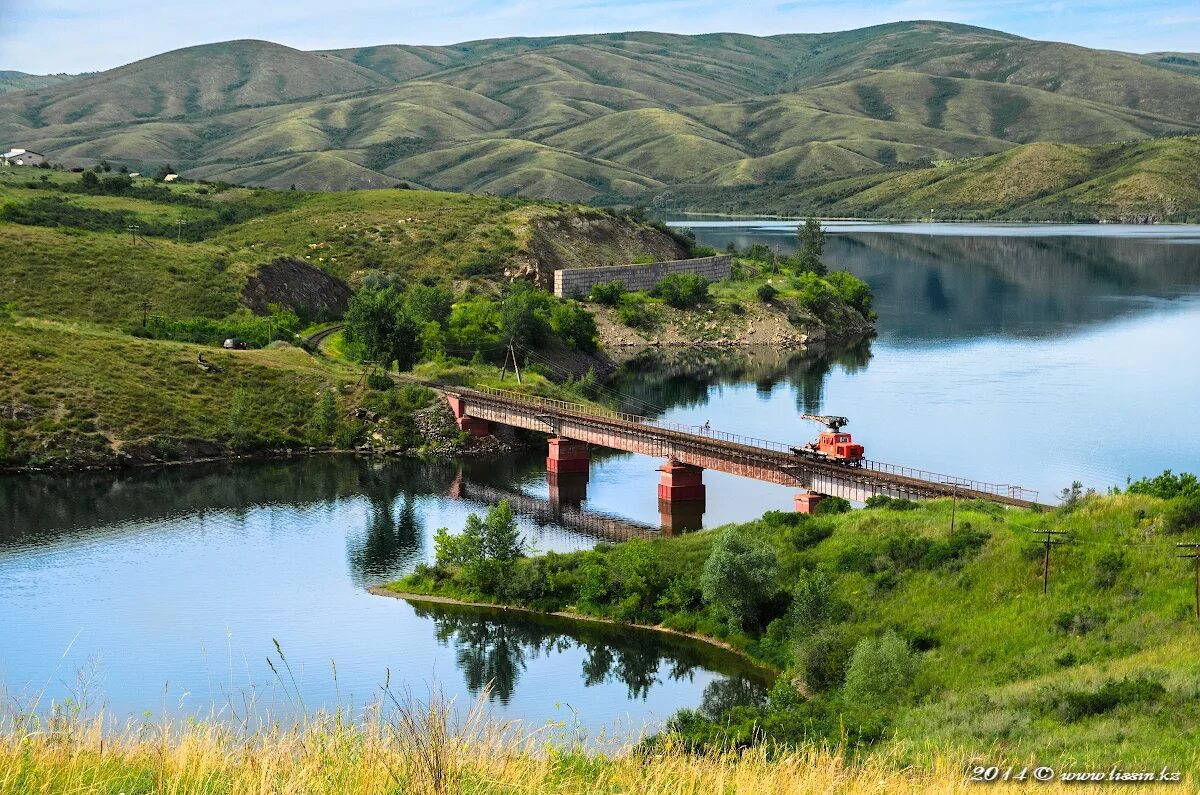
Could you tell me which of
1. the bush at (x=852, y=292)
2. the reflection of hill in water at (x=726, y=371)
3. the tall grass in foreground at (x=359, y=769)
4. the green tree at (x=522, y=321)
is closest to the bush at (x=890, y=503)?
the tall grass in foreground at (x=359, y=769)

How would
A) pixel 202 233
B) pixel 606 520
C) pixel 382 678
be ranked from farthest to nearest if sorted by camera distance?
pixel 202 233
pixel 606 520
pixel 382 678

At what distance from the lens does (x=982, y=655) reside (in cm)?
3925

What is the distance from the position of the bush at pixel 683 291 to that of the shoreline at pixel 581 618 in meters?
90.0

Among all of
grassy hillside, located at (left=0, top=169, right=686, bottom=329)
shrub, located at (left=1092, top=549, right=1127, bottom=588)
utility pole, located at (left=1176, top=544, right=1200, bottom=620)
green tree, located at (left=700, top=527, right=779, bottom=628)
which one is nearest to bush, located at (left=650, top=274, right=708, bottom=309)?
grassy hillside, located at (left=0, top=169, right=686, bottom=329)

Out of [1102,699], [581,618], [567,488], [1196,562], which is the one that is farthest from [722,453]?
[1102,699]

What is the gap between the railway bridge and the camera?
60.8 m

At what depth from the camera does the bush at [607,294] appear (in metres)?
139

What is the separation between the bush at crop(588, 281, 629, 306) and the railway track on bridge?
43.0 m

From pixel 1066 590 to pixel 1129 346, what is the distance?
8964cm

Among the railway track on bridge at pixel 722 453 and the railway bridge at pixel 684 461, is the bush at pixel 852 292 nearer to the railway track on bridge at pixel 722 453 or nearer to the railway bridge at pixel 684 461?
the railway track on bridge at pixel 722 453

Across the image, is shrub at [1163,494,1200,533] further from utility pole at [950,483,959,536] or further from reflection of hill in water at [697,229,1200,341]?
reflection of hill in water at [697,229,1200,341]

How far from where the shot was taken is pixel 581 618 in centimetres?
5172

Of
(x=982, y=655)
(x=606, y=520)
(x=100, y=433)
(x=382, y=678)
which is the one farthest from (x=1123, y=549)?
(x=100, y=433)

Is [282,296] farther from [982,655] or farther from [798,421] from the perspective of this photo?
[982,655]
